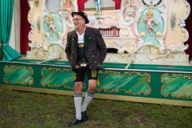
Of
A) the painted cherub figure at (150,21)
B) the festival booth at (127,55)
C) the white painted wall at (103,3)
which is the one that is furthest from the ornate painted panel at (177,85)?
the white painted wall at (103,3)

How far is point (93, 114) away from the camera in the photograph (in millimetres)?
4145

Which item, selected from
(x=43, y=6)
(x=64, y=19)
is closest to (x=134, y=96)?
(x=64, y=19)

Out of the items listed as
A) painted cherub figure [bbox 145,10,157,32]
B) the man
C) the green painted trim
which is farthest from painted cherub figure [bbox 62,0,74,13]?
the man

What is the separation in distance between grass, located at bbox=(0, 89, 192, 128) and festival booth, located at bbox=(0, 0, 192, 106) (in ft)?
0.67

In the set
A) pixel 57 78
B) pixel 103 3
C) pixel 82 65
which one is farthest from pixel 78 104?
pixel 103 3

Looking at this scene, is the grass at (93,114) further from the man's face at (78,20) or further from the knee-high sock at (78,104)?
the man's face at (78,20)

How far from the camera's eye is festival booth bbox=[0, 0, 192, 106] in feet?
14.7

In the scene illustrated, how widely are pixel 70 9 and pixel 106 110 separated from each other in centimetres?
210

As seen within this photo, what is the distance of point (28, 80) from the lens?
5195 millimetres

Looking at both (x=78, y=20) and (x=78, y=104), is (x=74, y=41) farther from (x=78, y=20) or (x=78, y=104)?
(x=78, y=104)

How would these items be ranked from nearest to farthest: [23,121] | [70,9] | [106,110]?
[23,121] < [106,110] < [70,9]

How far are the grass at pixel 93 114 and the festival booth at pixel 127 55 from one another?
0.67 feet

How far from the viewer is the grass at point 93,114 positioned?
12.4 feet

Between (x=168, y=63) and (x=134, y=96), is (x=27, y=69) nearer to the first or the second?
(x=134, y=96)
